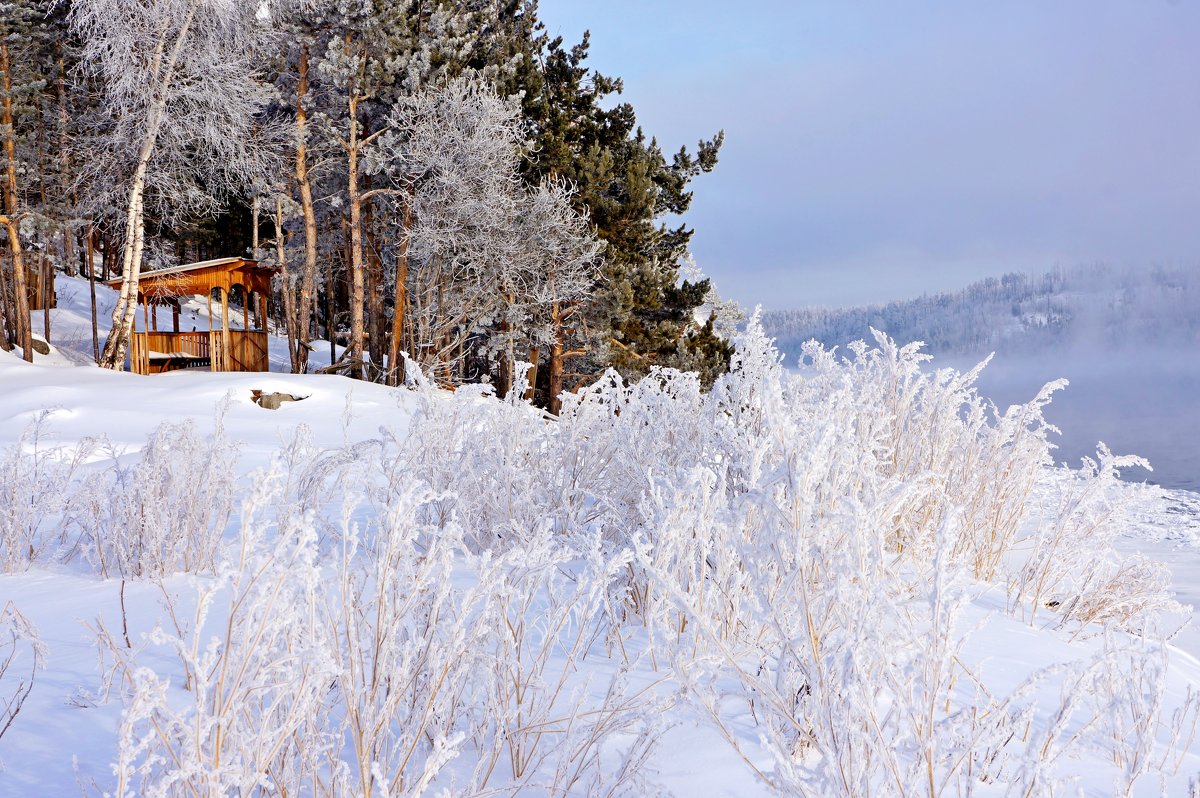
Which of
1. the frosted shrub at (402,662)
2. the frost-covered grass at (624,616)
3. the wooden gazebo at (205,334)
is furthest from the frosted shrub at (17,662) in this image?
the wooden gazebo at (205,334)

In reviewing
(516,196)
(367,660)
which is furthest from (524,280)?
(367,660)

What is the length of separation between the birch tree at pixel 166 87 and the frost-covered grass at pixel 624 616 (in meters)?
12.9

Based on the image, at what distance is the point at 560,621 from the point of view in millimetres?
1958

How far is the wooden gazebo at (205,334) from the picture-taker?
741 inches

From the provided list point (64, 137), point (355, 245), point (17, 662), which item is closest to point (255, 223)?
point (64, 137)

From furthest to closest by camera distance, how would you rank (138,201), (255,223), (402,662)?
(255,223)
(138,201)
(402,662)

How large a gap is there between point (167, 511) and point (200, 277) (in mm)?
17604

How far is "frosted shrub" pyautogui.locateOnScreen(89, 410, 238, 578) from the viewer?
3.52 metres

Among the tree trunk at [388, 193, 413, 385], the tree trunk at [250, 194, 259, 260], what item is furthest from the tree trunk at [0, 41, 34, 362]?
the tree trunk at [388, 193, 413, 385]

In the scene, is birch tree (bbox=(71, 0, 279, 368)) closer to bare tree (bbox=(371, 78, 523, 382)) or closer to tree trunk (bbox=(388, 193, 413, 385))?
bare tree (bbox=(371, 78, 523, 382))

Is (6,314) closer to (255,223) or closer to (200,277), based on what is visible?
(255,223)

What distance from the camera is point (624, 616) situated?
305 cm

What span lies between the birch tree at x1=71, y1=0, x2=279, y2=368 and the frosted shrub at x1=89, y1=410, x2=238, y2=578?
44.8 ft

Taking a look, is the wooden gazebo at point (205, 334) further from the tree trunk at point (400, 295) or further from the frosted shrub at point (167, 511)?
the frosted shrub at point (167, 511)
